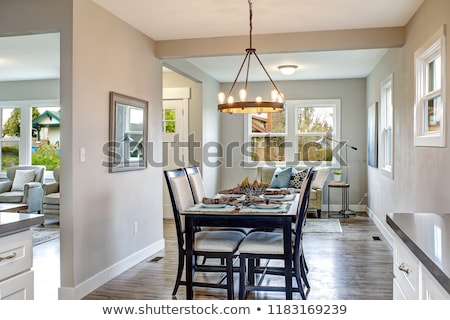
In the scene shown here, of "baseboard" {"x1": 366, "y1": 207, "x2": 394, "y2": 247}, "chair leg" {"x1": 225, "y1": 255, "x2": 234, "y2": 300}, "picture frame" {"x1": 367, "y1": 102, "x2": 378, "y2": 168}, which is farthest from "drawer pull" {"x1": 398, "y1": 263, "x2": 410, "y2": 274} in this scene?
"picture frame" {"x1": 367, "y1": 102, "x2": 378, "y2": 168}

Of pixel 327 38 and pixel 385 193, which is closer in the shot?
pixel 327 38

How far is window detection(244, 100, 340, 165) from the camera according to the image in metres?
7.89

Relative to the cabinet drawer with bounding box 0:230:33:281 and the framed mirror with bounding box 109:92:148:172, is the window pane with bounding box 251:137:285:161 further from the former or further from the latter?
the cabinet drawer with bounding box 0:230:33:281

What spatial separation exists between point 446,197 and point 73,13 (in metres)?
3.17

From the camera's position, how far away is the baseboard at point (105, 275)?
10.6 ft

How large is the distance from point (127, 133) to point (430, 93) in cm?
284

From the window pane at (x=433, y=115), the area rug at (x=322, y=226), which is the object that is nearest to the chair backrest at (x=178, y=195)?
the window pane at (x=433, y=115)

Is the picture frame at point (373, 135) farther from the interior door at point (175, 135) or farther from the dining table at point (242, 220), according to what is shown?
the dining table at point (242, 220)

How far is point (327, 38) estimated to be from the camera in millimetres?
4324

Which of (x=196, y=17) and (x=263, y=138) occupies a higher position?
(x=196, y=17)

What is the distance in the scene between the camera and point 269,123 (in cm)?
816

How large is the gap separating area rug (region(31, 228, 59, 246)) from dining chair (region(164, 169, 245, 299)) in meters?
2.79
